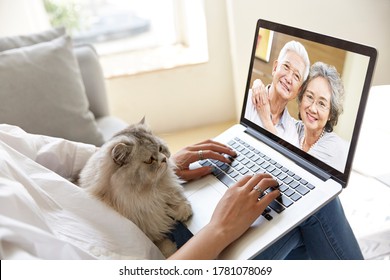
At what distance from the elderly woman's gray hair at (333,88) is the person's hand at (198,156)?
33 centimetres

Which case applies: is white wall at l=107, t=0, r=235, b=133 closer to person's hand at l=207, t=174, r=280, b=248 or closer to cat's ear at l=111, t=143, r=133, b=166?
cat's ear at l=111, t=143, r=133, b=166

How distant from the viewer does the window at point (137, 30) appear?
2172 millimetres

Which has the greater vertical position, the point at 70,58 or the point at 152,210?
the point at 70,58

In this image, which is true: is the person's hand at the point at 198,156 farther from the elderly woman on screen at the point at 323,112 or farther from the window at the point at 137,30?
the window at the point at 137,30

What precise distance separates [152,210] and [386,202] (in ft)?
3.80

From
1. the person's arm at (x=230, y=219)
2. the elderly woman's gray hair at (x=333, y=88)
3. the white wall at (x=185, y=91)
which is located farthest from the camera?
the white wall at (x=185, y=91)

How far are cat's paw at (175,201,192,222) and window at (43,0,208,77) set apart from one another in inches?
52.6

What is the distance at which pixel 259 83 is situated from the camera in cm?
114

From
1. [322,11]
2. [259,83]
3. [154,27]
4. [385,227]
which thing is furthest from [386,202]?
[154,27]

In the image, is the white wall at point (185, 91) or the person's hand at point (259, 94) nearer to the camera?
the person's hand at point (259, 94)

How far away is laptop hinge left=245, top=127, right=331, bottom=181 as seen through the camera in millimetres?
936

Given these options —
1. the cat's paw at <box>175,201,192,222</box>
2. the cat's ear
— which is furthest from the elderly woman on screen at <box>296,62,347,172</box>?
the cat's ear

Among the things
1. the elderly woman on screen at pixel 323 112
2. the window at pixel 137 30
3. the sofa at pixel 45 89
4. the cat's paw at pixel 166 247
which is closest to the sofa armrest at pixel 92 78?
the sofa at pixel 45 89

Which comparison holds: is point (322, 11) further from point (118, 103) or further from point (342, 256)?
point (342, 256)
